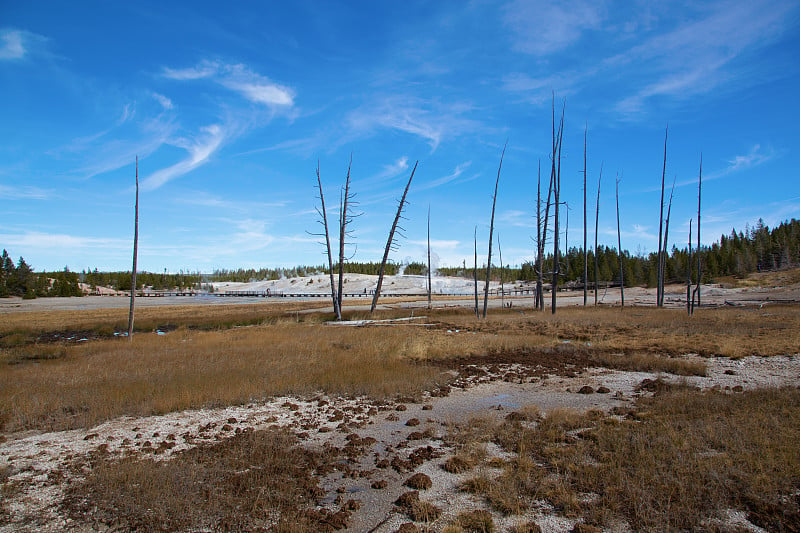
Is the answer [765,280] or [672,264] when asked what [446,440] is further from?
[672,264]

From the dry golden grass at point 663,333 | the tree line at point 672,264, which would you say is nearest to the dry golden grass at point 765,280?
the tree line at point 672,264

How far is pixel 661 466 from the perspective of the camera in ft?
18.9

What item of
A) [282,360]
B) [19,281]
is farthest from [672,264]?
[19,281]

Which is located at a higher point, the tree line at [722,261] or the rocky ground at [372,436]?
the tree line at [722,261]

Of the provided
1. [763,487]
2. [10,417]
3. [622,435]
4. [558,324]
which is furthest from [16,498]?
[558,324]

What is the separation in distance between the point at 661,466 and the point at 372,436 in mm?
4428

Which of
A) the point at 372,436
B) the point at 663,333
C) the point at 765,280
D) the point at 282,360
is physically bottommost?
the point at 372,436

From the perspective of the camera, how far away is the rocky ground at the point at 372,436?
5000 mm

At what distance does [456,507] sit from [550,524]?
1.03m

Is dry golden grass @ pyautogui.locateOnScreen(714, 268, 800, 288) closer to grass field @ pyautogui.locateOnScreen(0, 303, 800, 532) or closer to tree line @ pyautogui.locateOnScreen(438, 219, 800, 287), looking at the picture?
tree line @ pyautogui.locateOnScreen(438, 219, 800, 287)

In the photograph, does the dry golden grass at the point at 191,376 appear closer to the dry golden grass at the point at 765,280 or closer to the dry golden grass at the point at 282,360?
the dry golden grass at the point at 282,360

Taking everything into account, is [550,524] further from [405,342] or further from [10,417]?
[405,342]

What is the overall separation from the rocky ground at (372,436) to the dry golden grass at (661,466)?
337 mm

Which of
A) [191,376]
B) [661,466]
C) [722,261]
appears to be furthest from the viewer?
[722,261]
